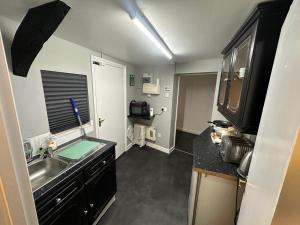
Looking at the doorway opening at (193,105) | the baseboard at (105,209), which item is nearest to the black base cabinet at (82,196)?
the baseboard at (105,209)

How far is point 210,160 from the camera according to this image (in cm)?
133

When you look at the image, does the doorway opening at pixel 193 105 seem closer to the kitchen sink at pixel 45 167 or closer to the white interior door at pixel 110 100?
the white interior door at pixel 110 100

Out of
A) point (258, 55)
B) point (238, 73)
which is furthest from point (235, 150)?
point (258, 55)

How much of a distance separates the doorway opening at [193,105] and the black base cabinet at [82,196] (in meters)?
2.51

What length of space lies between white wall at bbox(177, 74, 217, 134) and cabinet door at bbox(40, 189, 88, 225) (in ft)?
11.7

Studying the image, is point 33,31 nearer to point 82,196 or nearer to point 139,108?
point 82,196

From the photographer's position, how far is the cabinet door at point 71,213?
102cm

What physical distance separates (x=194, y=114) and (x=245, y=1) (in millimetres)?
3901

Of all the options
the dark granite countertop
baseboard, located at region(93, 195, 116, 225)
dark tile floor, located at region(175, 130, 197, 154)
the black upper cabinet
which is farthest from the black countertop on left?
dark tile floor, located at region(175, 130, 197, 154)

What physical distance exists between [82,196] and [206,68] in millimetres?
2701

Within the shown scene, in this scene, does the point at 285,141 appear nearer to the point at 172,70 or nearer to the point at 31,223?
the point at 31,223

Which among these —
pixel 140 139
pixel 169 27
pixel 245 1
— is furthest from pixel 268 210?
pixel 140 139

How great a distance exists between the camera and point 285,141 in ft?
1.39

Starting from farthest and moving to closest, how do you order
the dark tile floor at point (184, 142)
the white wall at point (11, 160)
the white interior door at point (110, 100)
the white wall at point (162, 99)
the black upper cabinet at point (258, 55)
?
the dark tile floor at point (184, 142)
the white wall at point (162, 99)
the white interior door at point (110, 100)
the black upper cabinet at point (258, 55)
the white wall at point (11, 160)
